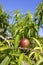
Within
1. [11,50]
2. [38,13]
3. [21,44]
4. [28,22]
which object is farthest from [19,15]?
[11,50]

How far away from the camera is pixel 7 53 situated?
1.05 metres

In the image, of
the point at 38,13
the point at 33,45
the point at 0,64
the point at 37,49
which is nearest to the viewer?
the point at 0,64

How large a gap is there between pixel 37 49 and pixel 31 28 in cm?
15

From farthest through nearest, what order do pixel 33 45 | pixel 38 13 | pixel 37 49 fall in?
pixel 38 13 < pixel 33 45 < pixel 37 49

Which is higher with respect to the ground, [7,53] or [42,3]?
[42,3]

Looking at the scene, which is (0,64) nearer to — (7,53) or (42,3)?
(7,53)

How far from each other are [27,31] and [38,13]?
34cm

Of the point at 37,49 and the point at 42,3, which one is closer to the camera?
the point at 37,49

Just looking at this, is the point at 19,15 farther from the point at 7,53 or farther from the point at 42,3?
the point at 7,53

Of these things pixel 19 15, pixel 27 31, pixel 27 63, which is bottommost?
pixel 27 63

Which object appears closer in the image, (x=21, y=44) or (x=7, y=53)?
(x=7, y=53)

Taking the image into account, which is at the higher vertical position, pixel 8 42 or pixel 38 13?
pixel 38 13

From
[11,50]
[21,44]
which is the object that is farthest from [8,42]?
[11,50]

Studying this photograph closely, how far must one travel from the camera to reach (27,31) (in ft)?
4.16
